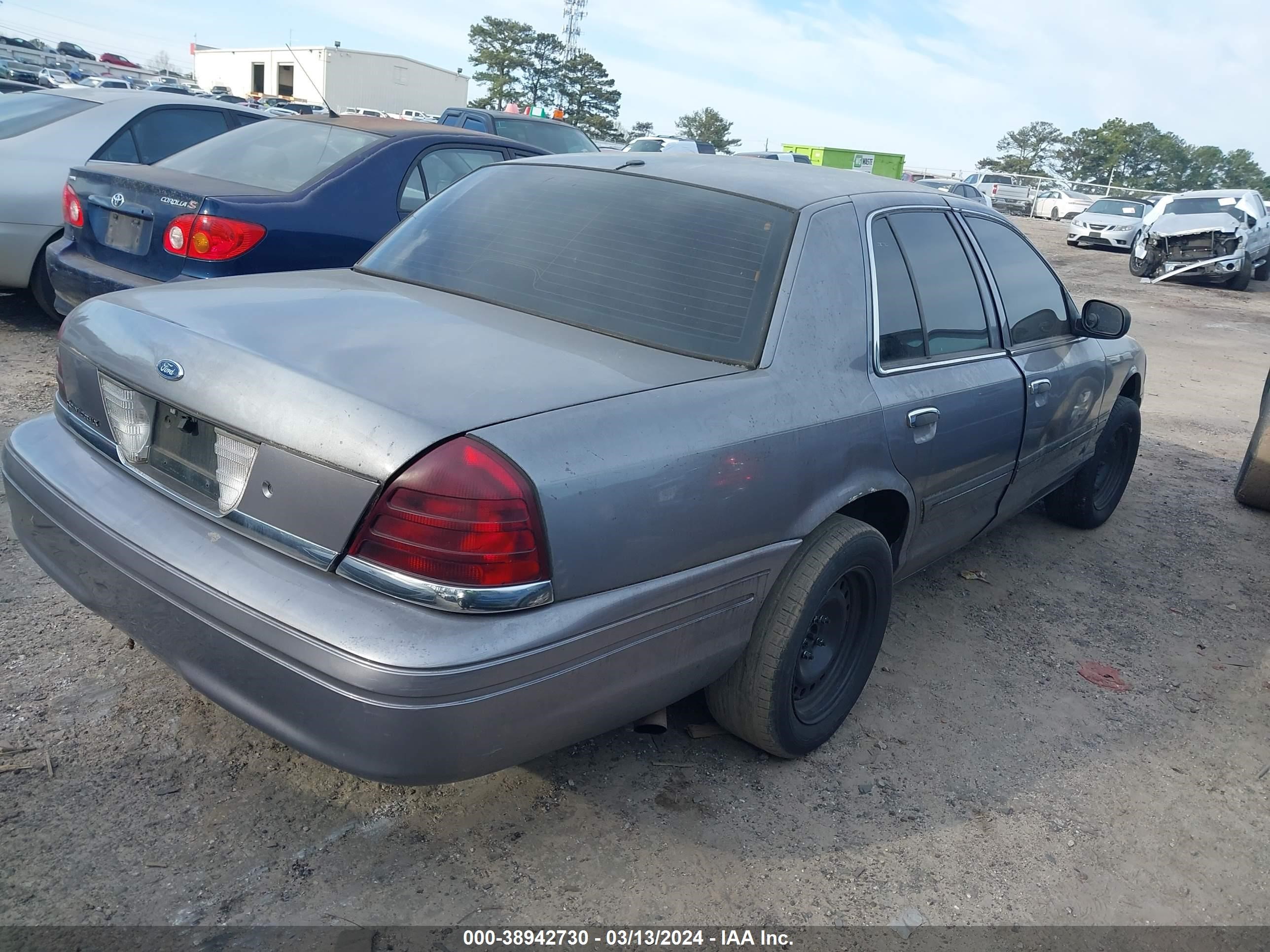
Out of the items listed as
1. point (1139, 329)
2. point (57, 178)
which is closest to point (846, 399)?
point (57, 178)

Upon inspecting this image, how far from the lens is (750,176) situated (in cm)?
317

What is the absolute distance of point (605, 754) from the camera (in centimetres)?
286

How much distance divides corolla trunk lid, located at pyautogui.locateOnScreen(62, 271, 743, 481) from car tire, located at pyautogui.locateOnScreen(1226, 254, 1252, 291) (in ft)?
65.0

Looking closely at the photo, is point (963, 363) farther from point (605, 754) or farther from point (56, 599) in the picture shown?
point (56, 599)

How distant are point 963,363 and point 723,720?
1.48 m

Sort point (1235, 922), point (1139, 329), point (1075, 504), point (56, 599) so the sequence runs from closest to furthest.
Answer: point (1235, 922) < point (56, 599) < point (1075, 504) < point (1139, 329)

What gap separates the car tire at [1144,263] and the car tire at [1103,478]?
51.8 ft

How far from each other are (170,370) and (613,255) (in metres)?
1.23

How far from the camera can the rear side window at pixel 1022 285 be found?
3.81 meters

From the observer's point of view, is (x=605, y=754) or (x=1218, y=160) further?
(x=1218, y=160)

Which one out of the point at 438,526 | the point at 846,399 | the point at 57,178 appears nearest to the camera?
the point at 438,526

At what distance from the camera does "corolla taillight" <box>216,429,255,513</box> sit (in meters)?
2.14

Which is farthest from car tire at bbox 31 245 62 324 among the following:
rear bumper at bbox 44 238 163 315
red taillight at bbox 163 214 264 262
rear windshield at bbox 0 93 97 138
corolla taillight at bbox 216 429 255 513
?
corolla taillight at bbox 216 429 255 513

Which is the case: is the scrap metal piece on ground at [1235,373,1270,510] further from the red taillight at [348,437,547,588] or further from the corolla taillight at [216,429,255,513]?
the corolla taillight at [216,429,255,513]
